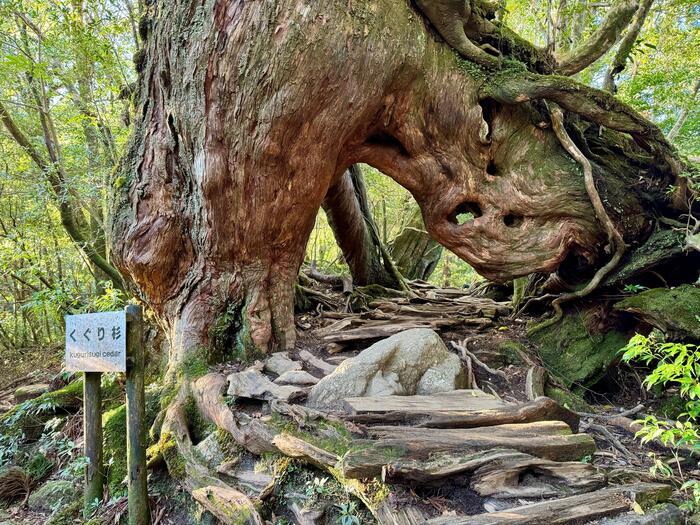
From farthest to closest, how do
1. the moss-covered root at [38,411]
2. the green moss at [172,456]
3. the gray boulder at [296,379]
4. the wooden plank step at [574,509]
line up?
the moss-covered root at [38,411]
the gray boulder at [296,379]
the green moss at [172,456]
the wooden plank step at [574,509]

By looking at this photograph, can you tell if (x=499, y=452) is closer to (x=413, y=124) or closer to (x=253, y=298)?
(x=253, y=298)

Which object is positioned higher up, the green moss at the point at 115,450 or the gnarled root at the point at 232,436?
the gnarled root at the point at 232,436

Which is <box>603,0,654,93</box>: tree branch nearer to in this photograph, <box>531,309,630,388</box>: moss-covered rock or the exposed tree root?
the exposed tree root

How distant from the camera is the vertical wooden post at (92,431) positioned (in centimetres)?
291

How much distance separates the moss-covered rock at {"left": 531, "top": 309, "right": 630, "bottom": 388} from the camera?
438 cm

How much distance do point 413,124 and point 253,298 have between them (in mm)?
2703

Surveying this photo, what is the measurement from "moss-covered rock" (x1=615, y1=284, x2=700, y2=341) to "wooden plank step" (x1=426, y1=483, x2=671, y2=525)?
224cm

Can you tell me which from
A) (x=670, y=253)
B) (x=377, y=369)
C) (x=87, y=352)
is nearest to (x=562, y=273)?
(x=670, y=253)

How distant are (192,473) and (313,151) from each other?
301 cm

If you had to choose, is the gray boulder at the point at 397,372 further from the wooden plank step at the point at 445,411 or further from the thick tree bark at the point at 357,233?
the thick tree bark at the point at 357,233

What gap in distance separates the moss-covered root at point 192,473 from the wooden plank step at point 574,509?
3.99 ft

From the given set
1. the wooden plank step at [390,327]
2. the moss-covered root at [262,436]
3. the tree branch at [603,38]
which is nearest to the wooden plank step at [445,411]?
the moss-covered root at [262,436]

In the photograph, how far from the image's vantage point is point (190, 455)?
9.90 feet

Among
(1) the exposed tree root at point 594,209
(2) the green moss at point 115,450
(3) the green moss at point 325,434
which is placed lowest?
(2) the green moss at point 115,450
